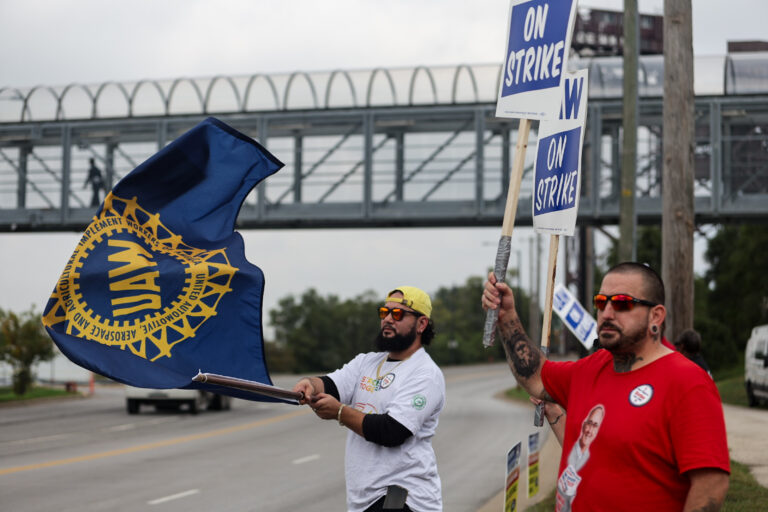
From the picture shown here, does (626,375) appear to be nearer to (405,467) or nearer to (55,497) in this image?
(405,467)

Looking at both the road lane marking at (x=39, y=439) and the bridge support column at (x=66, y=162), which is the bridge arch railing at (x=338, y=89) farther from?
the road lane marking at (x=39, y=439)

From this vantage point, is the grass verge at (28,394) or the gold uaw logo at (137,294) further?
the grass verge at (28,394)

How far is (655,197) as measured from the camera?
29812mm

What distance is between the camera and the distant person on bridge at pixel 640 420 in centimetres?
375

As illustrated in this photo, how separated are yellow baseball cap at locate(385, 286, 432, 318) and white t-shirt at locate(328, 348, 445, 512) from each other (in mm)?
243

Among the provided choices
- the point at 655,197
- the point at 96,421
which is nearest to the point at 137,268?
the point at 96,421

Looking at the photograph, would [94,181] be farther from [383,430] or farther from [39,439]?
[383,430]

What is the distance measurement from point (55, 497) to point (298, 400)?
31.2 ft

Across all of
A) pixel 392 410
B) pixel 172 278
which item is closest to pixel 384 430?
pixel 392 410

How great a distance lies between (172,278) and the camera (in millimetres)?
5738

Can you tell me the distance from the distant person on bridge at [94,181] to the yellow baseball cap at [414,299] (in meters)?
30.1

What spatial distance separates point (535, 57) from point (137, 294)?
91.0 inches

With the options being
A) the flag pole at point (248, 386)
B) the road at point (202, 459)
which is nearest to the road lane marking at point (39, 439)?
the road at point (202, 459)

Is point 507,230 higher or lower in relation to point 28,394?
higher
